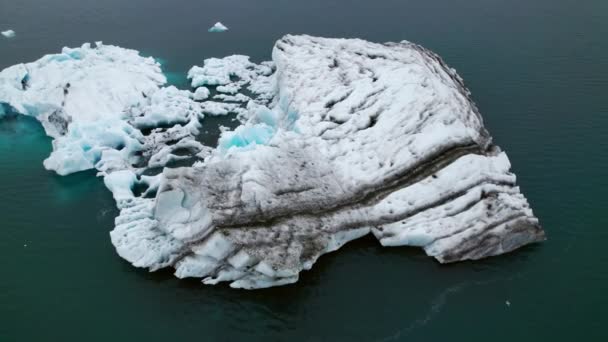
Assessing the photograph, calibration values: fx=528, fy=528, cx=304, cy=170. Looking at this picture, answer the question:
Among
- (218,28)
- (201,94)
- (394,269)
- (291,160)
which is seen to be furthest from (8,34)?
(394,269)

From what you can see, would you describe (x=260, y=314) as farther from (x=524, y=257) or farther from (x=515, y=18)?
(x=515, y=18)

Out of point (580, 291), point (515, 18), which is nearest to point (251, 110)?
point (580, 291)

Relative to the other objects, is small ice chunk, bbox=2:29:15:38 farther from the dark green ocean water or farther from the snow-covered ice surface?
the snow-covered ice surface

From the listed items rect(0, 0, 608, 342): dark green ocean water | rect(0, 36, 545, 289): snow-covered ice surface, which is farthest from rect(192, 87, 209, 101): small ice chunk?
rect(0, 0, 608, 342): dark green ocean water

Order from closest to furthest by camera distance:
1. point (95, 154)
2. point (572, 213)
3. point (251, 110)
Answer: point (572, 213), point (95, 154), point (251, 110)

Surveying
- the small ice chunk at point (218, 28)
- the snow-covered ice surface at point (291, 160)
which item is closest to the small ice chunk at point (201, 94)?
the snow-covered ice surface at point (291, 160)

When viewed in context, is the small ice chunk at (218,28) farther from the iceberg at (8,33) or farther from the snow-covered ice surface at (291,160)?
the iceberg at (8,33)
